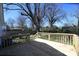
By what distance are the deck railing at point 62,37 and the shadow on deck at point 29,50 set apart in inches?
4.6

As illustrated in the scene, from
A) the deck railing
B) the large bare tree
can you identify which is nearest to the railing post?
the deck railing

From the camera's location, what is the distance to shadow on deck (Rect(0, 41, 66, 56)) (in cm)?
327

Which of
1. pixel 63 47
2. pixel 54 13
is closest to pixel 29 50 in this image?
pixel 63 47

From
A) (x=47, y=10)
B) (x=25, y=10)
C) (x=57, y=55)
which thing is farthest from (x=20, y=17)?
(x=57, y=55)

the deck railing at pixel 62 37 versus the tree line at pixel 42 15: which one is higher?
the tree line at pixel 42 15

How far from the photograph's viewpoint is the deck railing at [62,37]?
10.6 ft

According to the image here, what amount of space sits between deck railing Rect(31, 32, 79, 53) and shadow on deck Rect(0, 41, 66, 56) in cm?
12

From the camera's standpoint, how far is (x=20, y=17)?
10.7ft

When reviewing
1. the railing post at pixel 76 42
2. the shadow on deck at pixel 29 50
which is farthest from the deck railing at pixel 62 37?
the shadow on deck at pixel 29 50

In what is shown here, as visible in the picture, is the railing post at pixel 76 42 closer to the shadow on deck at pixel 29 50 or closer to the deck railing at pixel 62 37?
the deck railing at pixel 62 37

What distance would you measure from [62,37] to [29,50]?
49cm

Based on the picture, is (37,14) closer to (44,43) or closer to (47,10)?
(47,10)

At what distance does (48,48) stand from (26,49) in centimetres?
31

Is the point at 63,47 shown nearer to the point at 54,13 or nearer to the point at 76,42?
the point at 76,42
